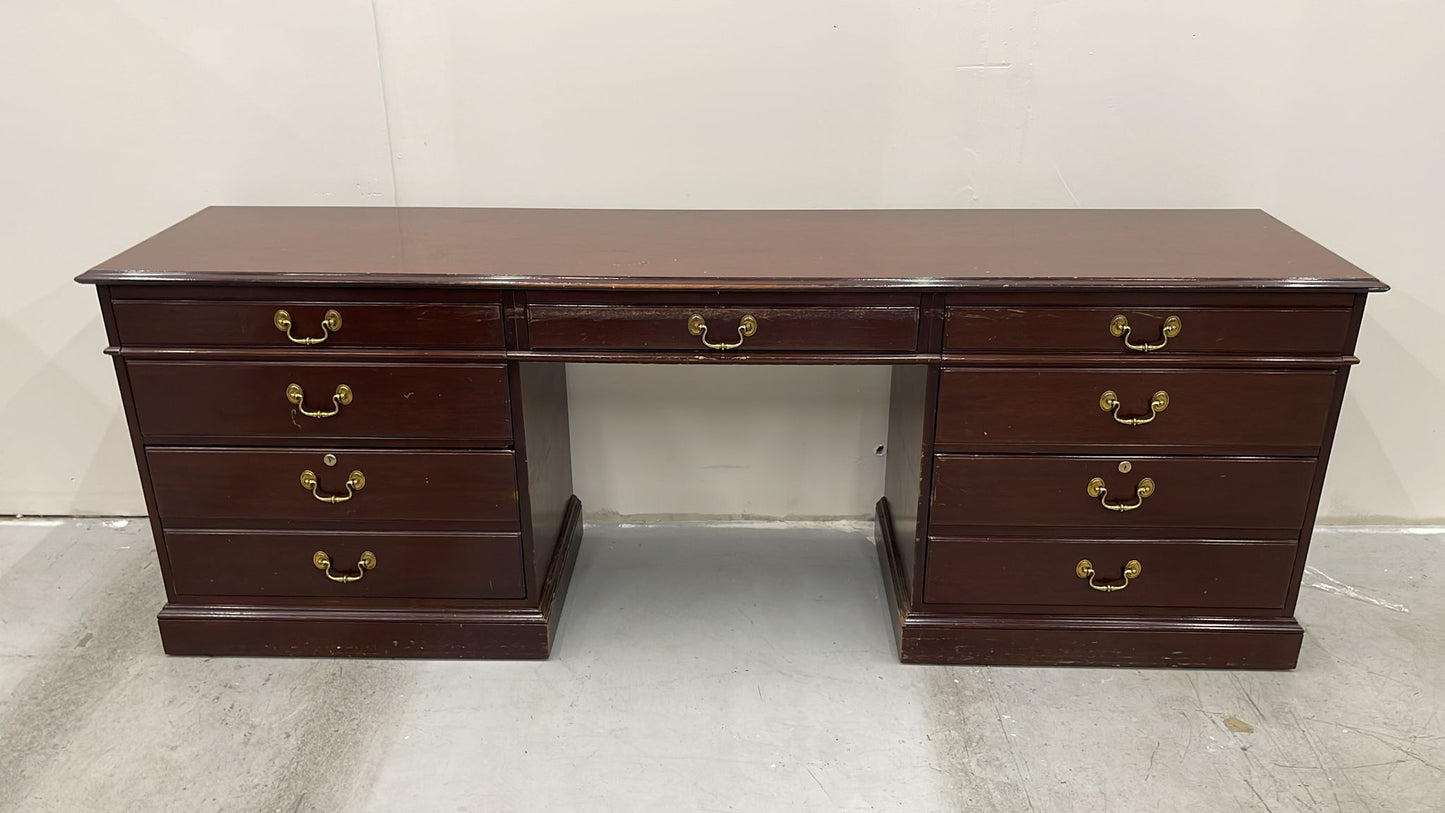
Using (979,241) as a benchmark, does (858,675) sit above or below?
below

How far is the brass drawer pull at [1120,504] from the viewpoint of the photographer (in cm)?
188

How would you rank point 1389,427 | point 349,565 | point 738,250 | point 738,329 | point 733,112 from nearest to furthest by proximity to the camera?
point 738,329 < point 738,250 < point 349,565 < point 733,112 < point 1389,427

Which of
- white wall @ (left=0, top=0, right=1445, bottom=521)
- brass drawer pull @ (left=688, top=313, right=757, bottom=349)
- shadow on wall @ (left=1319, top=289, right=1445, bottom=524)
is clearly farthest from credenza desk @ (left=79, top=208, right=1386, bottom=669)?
shadow on wall @ (left=1319, top=289, right=1445, bottom=524)

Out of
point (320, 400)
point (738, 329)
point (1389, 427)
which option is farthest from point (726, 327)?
point (1389, 427)

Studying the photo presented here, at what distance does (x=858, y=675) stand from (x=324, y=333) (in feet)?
3.92

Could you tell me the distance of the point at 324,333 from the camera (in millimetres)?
1791

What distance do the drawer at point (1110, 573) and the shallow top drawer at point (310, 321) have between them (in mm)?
976

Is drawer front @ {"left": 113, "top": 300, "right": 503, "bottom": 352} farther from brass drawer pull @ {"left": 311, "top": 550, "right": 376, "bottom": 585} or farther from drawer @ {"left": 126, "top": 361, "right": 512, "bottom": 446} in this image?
brass drawer pull @ {"left": 311, "top": 550, "right": 376, "bottom": 585}

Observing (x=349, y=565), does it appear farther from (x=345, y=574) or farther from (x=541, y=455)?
(x=541, y=455)

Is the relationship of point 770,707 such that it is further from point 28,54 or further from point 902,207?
point 28,54

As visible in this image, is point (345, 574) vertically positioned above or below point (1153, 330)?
below

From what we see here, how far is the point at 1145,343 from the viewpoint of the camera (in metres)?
1.77

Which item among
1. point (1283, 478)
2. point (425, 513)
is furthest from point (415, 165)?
point (1283, 478)

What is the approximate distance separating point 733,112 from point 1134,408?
3.37ft
